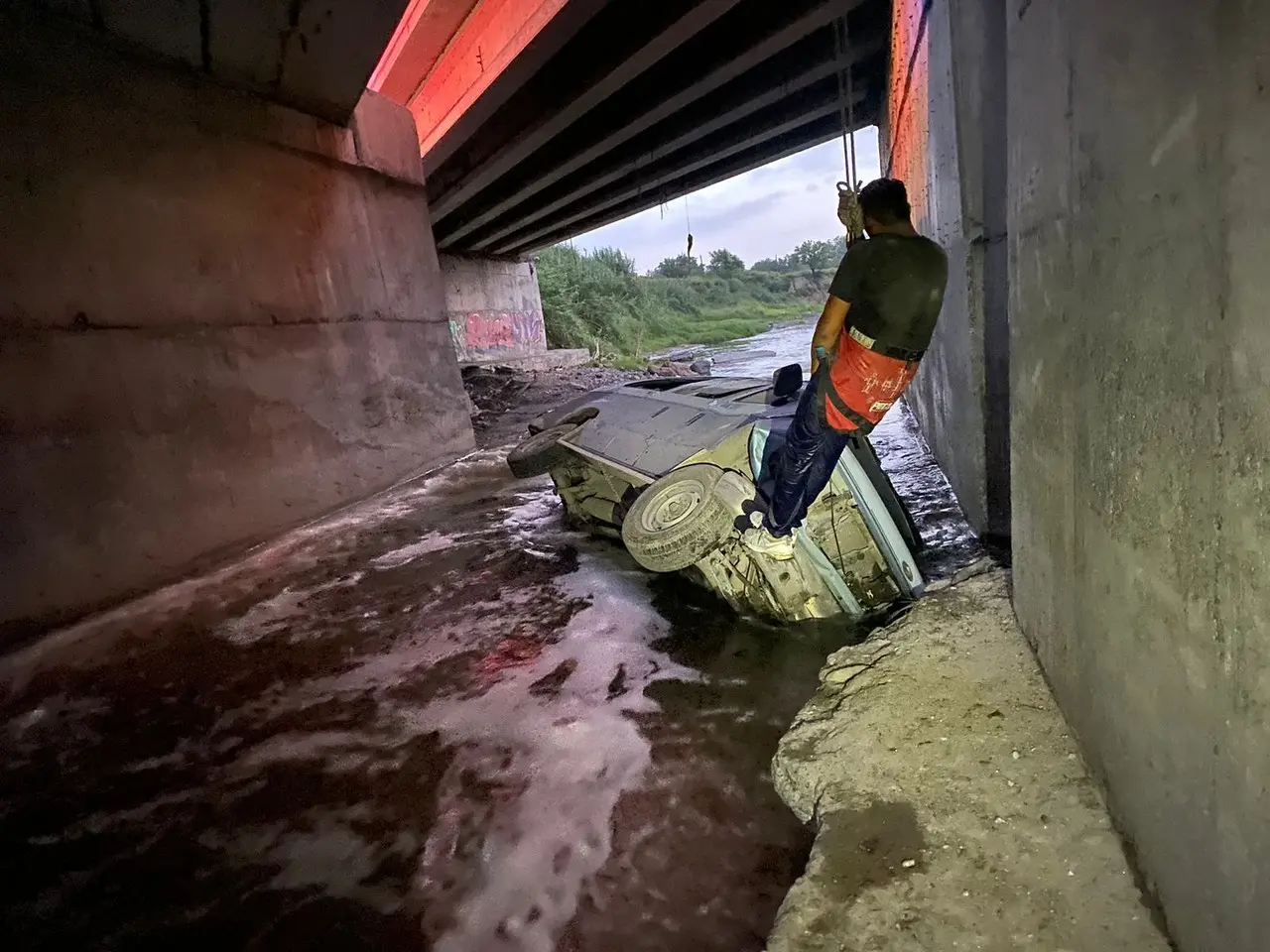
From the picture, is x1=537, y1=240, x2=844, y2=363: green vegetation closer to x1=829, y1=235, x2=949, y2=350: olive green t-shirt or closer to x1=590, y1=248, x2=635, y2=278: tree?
x1=590, y1=248, x2=635, y2=278: tree

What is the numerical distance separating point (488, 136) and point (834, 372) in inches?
384

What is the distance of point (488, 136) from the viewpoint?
1089cm

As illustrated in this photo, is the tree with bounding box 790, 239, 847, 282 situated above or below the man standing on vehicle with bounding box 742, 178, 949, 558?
above

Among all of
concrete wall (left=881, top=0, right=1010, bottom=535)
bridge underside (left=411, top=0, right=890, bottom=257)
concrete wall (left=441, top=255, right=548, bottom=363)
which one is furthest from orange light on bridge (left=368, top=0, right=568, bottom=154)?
concrete wall (left=441, top=255, right=548, bottom=363)

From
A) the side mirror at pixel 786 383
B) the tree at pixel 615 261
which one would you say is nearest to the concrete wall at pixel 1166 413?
the side mirror at pixel 786 383

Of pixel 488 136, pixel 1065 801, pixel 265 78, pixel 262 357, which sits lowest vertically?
pixel 1065 801

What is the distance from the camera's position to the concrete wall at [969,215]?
360 cm

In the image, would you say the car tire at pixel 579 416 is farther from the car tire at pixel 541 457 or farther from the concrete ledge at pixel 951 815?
the concrete ledge at pixel 951 815

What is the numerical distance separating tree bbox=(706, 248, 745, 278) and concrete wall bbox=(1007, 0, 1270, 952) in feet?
171

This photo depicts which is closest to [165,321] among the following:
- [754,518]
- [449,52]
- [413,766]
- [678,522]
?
[413,766]

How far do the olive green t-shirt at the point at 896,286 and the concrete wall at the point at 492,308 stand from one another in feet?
57.3

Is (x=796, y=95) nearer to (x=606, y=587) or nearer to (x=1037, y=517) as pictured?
(x=606, y=587)

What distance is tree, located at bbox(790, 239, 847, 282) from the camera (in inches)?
2186

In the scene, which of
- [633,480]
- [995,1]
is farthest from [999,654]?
[995,1]
